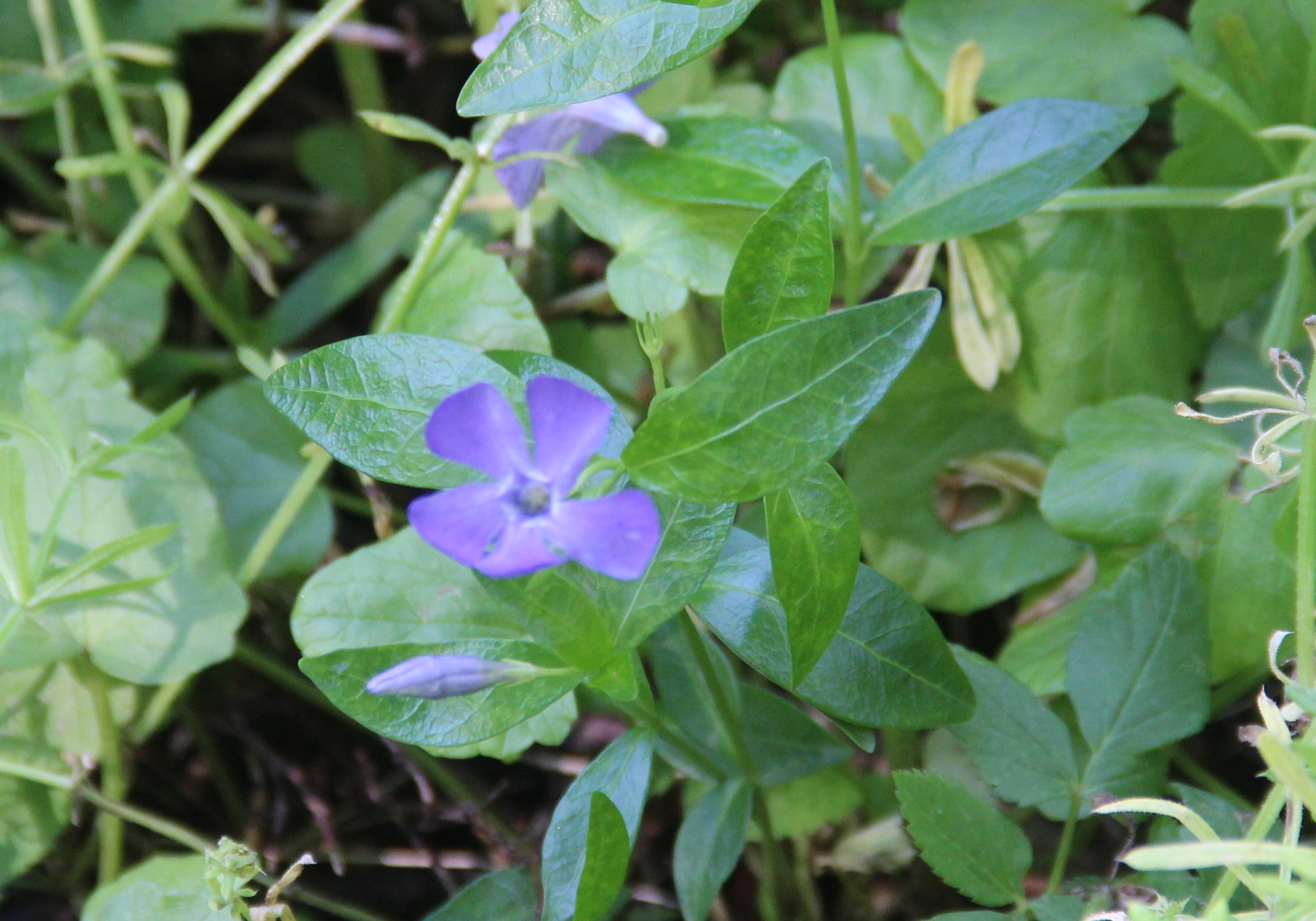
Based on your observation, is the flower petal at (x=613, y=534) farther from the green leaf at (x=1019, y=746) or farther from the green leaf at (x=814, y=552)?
the green leaf at (x=1019, y=746)

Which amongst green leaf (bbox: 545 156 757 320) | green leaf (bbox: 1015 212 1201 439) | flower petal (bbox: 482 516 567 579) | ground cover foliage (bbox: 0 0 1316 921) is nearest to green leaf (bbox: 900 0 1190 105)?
ground cover foliage (bbox: 0 0 1316 921)

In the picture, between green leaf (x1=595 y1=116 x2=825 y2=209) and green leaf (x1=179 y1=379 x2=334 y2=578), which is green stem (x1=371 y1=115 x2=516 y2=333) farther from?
green leaf (x1=179 y1=379 x2=334 y2=578)

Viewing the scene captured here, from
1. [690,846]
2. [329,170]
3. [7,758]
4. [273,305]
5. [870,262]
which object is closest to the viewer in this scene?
[690,846]

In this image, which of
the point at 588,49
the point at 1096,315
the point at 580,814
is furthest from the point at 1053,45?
the point at 580,814

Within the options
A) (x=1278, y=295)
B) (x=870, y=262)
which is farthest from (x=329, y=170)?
(x=1278, y=295)

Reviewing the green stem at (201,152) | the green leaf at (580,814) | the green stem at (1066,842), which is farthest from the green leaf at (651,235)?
the green stem at (1066,842)

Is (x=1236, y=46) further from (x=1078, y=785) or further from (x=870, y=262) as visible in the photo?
(x=1078, y=785)
